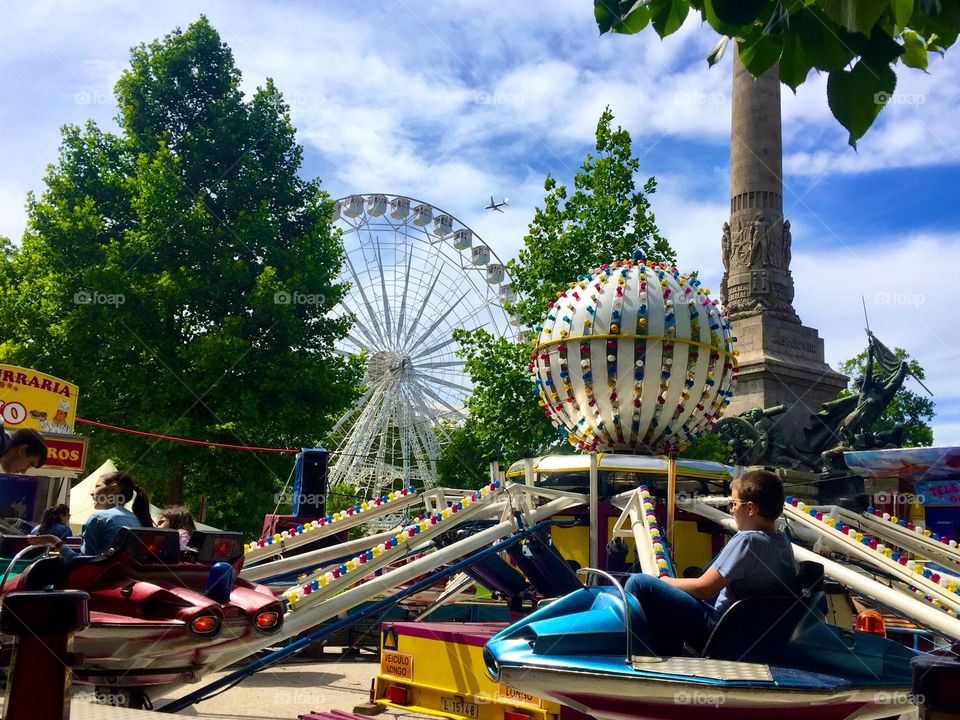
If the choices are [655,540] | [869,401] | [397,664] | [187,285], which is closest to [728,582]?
[655,540]

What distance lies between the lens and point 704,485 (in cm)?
1163

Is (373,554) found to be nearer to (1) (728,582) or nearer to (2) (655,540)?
(2) (655,540)

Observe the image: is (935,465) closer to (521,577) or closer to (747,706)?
(521,577)

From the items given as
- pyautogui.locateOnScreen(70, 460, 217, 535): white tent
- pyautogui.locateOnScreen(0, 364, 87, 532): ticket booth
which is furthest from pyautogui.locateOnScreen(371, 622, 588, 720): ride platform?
pyautogui.locateOnScreen(70, 460, 217, 535): white tent

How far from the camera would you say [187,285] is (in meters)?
20.3

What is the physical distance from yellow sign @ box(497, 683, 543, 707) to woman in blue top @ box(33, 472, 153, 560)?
130 inches

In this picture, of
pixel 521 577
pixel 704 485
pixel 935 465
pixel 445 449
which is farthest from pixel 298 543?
pixel 445 449

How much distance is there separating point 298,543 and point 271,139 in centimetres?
1477

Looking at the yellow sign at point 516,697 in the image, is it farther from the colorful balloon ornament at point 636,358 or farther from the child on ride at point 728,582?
the colorful balloon ornament at point 636,358

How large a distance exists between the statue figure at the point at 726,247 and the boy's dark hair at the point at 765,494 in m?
25.6

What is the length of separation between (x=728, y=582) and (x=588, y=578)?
132 centimetres

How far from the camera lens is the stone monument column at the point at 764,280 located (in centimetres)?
2767

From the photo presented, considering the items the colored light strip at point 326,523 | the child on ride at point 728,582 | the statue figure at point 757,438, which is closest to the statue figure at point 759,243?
the statue figure at point 757,438

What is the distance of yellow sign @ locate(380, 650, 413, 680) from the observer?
346 inches
